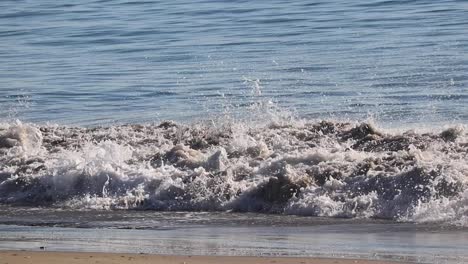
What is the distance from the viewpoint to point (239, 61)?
21.2 m

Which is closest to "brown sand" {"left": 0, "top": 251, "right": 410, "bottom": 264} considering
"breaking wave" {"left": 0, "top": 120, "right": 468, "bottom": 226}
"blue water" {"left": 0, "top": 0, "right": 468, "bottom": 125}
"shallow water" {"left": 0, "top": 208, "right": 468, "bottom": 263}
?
"shallow water" {"left": 0, "top": 208, "right": 468, "bottom": 263}

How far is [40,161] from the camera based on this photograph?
1366cm

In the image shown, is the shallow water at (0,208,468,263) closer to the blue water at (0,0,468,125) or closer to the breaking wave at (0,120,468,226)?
the breaking wave at (0,120,468,226)

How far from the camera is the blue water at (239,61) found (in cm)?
1711

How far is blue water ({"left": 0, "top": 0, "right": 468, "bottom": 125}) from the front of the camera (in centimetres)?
1711

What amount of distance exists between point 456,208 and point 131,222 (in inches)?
119

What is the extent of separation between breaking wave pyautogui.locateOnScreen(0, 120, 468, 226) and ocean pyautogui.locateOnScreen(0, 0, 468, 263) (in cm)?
2

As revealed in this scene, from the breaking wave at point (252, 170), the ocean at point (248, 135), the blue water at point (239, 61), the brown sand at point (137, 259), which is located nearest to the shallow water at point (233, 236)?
the ocean at point (248, 135)

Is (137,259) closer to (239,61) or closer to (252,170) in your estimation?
(252,170)

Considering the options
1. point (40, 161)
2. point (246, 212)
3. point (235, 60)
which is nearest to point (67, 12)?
point (235, 60)

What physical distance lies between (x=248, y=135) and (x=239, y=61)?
7.22m

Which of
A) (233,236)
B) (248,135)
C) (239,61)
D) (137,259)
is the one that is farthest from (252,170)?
A: (239,61)

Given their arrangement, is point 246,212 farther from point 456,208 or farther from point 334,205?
point 456,208

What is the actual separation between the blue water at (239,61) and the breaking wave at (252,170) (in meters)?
1.77
